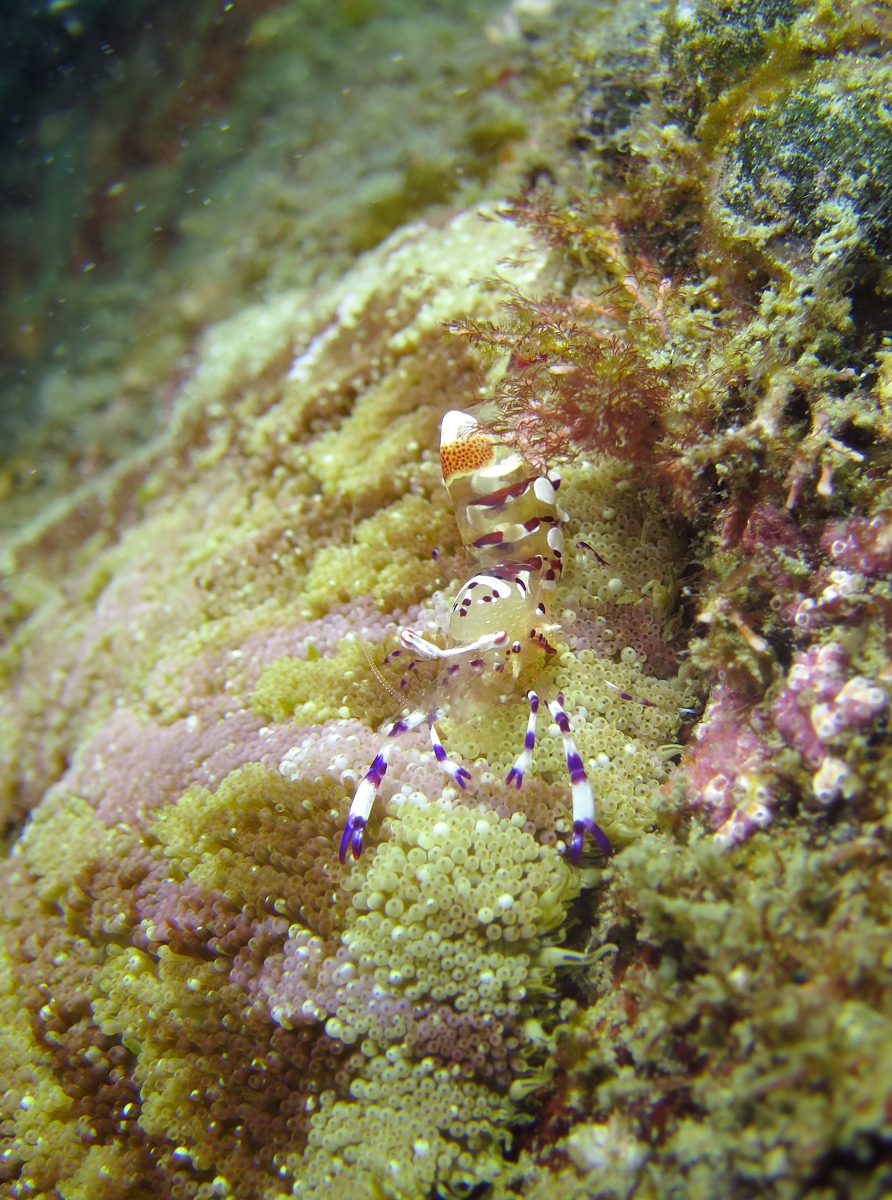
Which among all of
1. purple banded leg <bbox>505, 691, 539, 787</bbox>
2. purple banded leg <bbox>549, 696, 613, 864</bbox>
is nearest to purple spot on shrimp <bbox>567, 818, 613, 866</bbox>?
purple banded leg <bbox>549, 696, 613, 864</bbox>

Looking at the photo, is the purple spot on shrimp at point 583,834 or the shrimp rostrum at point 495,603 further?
the shrimp rostrum at point 495,603

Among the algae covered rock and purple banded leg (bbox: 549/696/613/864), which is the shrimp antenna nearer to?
purple banded leg (bbox: 549/696/613/864)

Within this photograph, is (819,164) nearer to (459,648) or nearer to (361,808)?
(459,648)

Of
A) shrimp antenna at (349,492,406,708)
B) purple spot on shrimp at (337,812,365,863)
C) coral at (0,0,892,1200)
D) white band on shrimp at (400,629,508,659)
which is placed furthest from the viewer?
shrimp antenna at (349,492,406,708)

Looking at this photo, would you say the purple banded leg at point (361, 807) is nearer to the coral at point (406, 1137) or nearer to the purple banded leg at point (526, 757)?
the purple banded leg at point (526, 757)

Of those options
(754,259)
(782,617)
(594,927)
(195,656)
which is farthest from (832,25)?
(195,656)

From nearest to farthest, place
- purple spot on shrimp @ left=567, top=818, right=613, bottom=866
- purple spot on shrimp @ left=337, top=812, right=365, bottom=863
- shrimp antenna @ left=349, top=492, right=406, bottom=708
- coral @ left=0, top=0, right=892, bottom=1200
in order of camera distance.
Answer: coral @ left=0, top=0, right=892, bottom=1200 < purple spot on shrimp @ left=567, top=818, right=613, bottom=866 < purple spot on shrimp @ left=337, top=812, right=365, bottom=863 < shrimp antenna @ left=349, top=492, right=406, bottom=708

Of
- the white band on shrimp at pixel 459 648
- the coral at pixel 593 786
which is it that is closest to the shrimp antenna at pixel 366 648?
the coral at pixel 593 786

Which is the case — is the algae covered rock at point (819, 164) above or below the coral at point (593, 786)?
above
